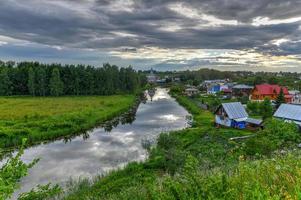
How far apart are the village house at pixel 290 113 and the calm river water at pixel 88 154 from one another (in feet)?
49.7

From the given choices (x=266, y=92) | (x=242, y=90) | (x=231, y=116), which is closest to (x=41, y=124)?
(x=231, y=116)

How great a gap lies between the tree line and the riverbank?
161 ft

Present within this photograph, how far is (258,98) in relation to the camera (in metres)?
76.8

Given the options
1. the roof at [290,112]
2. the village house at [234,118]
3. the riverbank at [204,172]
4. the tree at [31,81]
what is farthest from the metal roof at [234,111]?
the tree at [31,81]

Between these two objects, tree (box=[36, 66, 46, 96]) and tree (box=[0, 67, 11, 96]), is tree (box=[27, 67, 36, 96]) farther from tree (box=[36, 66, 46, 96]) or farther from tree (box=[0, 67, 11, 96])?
tree (box=[0, 67, 11, 96])

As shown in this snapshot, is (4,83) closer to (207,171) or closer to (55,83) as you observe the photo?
(55,83)

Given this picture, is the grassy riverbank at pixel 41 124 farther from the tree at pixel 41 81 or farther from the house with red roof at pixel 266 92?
the house with red roof at pixel 266 92

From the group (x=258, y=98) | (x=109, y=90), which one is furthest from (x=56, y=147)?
(x=109, y=90)

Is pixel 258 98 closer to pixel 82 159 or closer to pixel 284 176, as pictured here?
pixel 82 159

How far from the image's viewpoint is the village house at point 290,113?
39.4m

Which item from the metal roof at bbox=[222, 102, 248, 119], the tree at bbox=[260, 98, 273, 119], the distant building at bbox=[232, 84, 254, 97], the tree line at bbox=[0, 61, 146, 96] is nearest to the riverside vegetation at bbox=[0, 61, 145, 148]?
the tree line at bbox=[0, 61, 146, 96]

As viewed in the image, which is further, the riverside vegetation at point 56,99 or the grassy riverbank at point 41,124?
the riverside vegetation at point 56,99

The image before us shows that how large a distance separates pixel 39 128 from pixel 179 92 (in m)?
86.5

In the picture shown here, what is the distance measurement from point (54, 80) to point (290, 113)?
232 feet
